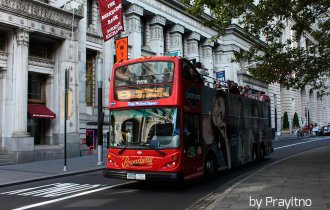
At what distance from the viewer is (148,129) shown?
11.2m

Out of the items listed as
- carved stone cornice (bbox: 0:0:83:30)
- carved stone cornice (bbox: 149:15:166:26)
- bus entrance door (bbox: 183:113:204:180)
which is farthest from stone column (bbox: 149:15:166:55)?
bus entrance door (bbox: 183:113:204:180)

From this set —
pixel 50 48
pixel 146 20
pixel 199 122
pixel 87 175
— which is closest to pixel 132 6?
pixel 146 20

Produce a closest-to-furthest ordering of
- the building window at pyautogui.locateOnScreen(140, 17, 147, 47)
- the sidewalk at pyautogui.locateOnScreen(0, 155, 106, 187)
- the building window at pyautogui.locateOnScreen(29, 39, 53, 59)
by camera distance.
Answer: the sidewalk at pyautogui.locateOnScreen(0, 155, 106, 187) < the building window at pyautogui.locateOnScreen(29, 39, 53, 59) < the building window at pyautogui.locateOnScreen(140, 17, 147, 47)

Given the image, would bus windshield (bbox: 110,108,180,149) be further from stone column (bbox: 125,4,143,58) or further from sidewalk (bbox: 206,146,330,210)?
stone column (bbox: 125,4,143,58)

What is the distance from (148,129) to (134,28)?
21.0 metres

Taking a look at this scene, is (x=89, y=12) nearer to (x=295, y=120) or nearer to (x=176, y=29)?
(x=176, y=29)

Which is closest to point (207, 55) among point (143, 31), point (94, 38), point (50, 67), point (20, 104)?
point (143, 31)

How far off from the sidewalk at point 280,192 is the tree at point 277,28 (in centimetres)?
587

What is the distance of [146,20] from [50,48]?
12.3 m

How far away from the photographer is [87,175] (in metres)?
15.7

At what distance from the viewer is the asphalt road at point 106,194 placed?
939 cm

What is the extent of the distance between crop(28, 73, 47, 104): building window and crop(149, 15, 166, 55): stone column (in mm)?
12457

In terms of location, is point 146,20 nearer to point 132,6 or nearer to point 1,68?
point 132,6

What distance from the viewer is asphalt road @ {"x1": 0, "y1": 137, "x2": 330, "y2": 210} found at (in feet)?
30.8
